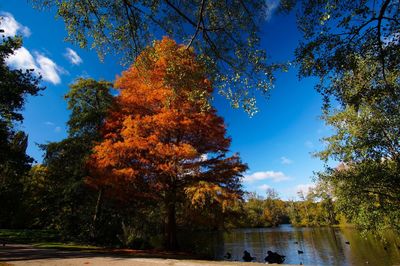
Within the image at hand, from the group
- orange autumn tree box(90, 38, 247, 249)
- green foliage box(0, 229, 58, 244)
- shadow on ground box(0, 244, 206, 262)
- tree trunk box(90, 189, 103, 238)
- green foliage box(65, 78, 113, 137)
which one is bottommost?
shadow on ground box(0, 244, 206, 262)

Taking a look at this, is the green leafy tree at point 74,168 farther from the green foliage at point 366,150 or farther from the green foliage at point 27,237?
the green foliage at point 366,150

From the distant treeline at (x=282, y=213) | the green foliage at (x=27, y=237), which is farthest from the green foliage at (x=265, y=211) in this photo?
the green foliage at (x=27, y=237)

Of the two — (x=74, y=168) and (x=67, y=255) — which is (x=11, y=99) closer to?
(x=74, y=168)

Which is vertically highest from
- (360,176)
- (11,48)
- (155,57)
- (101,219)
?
(11,48)

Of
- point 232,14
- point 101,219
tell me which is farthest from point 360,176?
point 101,219

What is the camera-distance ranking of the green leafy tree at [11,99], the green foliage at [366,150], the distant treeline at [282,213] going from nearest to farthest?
the green foliage at [366,150], the green leafy tree at [11,99], the distant treeline at [282,213]

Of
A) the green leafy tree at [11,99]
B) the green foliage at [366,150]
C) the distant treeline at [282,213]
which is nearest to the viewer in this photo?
the green foliage at [366,150]

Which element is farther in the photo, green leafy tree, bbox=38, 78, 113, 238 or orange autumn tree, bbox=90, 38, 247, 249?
green leafy tree, bbox=38, 78, 113, 238

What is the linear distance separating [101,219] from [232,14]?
18371 mm

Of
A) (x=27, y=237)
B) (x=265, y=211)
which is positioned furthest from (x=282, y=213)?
(x=27, y=237)

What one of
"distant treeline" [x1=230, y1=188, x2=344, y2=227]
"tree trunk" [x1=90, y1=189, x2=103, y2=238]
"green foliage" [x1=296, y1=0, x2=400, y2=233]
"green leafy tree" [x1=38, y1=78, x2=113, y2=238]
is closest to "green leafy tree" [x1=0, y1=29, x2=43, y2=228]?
"green leafy tree" [x1=38, y1=78, x2=113, y2=238]

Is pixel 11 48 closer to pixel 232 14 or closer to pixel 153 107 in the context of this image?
pixel 153 107

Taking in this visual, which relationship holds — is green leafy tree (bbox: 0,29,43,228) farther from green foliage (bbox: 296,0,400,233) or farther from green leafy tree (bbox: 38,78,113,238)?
green foliage (bbox: 296,0,400,233)

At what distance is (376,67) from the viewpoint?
337 inches
